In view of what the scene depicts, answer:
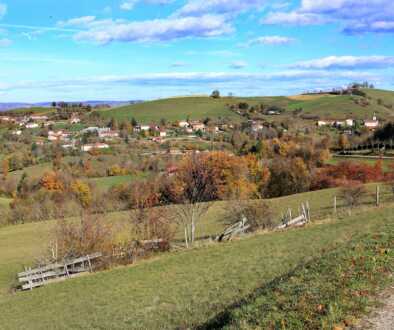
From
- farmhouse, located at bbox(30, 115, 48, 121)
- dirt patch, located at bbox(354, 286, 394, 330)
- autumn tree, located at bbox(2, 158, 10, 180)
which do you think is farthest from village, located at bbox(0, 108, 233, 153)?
dirt patch, located at bbox(354, 286, 394, 330)

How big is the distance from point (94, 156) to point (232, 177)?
157 ft

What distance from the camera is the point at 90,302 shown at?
17.1m

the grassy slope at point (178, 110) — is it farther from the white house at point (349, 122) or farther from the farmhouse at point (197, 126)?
the white house at point (349, 122)

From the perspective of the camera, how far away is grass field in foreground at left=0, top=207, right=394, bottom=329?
1349cm

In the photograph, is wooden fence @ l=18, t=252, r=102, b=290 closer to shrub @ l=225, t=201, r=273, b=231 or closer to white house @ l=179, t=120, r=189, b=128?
shrub @ l=225, t=201, r=273, b=231

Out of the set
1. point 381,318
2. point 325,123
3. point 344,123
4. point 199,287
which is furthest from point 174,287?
point 325,123

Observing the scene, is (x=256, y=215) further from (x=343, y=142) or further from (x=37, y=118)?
(x=37, y=118)

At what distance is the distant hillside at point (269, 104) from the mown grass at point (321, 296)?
14881cm

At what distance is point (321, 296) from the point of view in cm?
923

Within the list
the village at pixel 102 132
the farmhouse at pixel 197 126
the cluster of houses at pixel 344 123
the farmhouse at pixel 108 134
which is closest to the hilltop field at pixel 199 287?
the village at pixel 102 132

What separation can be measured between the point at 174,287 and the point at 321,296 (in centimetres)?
801

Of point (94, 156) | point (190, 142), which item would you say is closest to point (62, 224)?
point (94, 156)

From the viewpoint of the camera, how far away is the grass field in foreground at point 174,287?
1349 cm

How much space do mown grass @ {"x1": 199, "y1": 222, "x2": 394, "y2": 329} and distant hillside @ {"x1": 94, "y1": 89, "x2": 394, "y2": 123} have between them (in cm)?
14881
